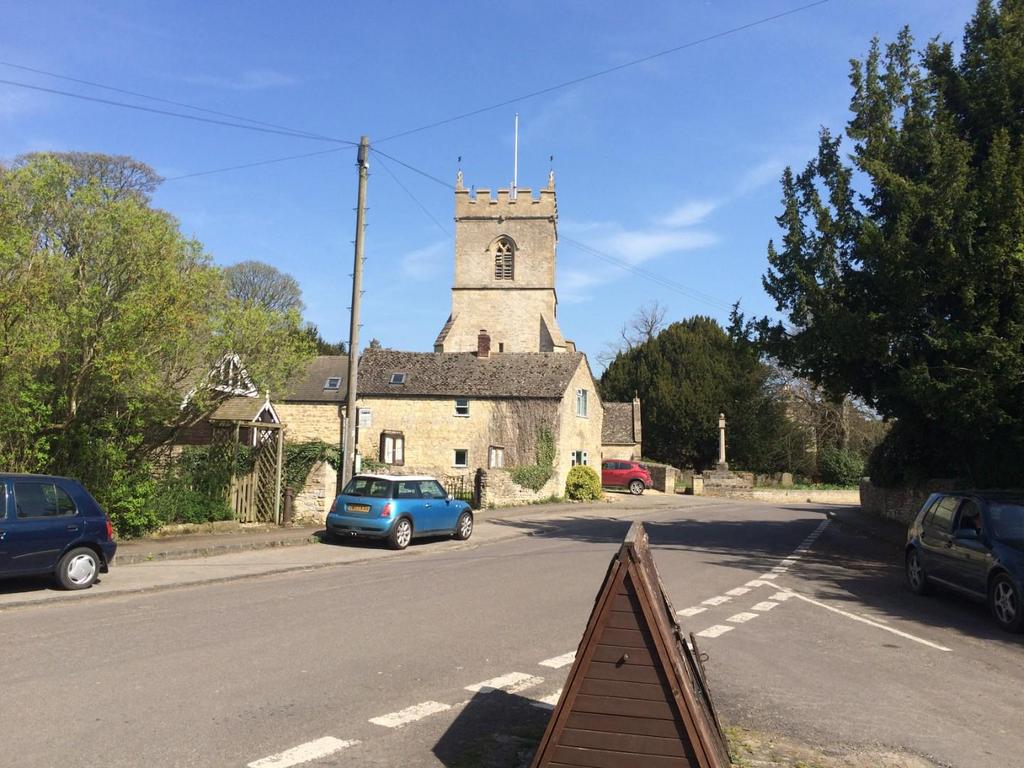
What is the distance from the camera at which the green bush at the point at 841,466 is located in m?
54.0

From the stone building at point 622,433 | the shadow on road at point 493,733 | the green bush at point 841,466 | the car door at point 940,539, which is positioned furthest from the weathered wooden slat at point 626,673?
the green bush at point 841,466

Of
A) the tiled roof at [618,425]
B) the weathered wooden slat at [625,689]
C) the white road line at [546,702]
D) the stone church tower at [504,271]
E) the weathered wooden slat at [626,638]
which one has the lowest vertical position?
the white road line at [546,702]

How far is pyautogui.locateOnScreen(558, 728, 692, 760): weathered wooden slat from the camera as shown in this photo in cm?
405

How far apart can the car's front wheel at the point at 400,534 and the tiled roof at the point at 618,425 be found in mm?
40771

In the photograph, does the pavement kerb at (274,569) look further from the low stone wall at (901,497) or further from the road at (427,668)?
the low stone wall at (901,497)

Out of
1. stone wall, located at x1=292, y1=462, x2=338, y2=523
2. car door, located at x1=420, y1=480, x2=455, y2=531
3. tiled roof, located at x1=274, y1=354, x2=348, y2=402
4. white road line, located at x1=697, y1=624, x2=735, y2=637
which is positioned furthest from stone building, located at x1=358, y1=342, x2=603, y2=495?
white road line, located at x1=697, y1=624, x2=735, y2=637

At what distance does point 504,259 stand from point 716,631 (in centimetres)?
4898

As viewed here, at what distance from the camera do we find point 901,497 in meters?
26.3

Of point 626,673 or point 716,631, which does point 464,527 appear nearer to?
point 716,631

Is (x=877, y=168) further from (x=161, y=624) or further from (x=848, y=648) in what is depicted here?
(x=161, y=624)

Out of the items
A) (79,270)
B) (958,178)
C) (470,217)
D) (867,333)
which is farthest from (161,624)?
A: (470,217)

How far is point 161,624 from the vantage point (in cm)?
879

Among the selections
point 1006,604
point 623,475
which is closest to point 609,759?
point 1006,604

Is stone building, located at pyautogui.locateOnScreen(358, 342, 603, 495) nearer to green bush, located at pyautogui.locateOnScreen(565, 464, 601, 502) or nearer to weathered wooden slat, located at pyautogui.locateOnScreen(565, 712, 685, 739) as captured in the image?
green bush, located at pyautogui.locateOnScreen(565, 464, 601, 502)
